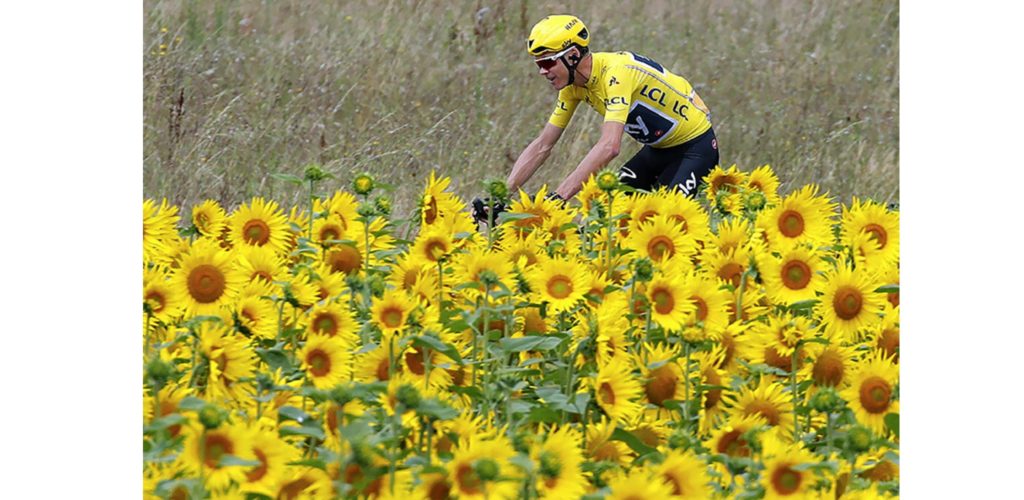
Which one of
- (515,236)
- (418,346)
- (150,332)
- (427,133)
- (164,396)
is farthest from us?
(427,133)

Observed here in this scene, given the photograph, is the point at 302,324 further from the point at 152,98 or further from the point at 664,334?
the point at 152,98

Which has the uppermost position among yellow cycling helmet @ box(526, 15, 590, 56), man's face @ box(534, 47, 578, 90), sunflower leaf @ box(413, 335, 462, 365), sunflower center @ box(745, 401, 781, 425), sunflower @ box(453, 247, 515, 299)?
yellow cycling helmet @ box(526, 15, 590, 56)

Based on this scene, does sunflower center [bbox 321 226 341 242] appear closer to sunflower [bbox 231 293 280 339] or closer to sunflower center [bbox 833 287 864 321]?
sunflower [bbox 231 293 280 339]

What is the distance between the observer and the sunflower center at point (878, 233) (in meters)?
3.39

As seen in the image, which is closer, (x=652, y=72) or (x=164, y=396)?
(x=164, y=396)

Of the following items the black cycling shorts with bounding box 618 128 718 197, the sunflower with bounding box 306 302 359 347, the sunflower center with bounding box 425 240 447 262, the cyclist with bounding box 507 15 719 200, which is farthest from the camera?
the black cycling shorts with bounding box 618 128 718 197

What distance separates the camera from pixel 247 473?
215 centimetres

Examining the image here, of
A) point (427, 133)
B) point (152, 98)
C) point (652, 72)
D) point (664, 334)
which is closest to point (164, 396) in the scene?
point (664, 334)

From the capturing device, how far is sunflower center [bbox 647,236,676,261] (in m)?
3.23

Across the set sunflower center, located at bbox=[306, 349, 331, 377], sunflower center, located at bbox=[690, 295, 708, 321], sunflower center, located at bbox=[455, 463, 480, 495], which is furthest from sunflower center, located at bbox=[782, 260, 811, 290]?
sunflower center, located at bbox=[455, 463, 480, 495]

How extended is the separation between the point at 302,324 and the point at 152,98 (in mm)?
1855

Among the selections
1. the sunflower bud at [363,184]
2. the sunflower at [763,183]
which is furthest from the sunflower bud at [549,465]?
the sunflower at [763,183]

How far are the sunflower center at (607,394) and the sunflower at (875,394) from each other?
1.37 feet

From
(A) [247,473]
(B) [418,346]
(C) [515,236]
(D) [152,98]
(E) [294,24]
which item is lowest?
(A) [247,473]
